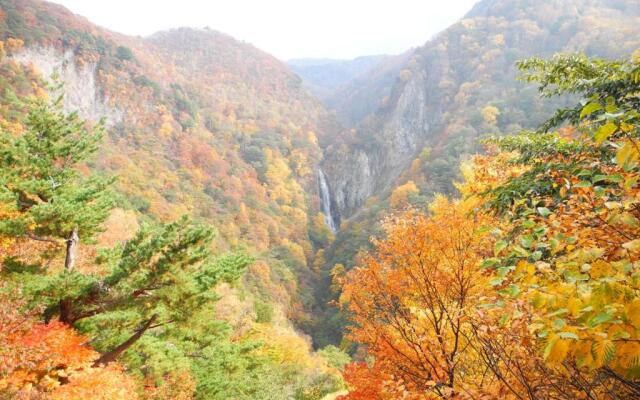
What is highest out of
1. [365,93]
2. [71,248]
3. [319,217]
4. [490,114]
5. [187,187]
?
[365,93]

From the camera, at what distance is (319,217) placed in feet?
280

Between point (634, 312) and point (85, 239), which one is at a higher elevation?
point (634, 312)

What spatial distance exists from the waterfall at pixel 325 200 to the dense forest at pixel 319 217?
83 centimetres

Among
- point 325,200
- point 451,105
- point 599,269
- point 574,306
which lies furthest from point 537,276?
point 451,105

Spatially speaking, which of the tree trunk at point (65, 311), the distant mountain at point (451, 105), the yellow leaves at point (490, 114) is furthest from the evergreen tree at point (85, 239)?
the yellow leaves at point (490, 114)

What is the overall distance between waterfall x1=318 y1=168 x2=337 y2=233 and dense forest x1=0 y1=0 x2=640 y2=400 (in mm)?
832

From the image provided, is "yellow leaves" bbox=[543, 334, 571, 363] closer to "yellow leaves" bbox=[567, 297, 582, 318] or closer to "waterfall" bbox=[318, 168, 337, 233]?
"yellow leaves" bbox=[567, 297, 582, 318]

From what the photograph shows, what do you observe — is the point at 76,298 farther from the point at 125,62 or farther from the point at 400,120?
the point at 400,120

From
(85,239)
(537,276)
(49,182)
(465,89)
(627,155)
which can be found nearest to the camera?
(627,155)

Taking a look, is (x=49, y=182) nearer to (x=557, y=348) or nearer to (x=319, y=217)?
(x=557, y=348)

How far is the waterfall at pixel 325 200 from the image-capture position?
90.1 m

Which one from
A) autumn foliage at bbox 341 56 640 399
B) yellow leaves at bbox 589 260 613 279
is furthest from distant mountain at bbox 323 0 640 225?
yellow leaves at bbox 589 260 613 279

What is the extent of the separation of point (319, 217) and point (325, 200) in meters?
12.2

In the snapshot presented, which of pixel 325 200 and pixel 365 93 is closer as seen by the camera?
pixel 325 200
